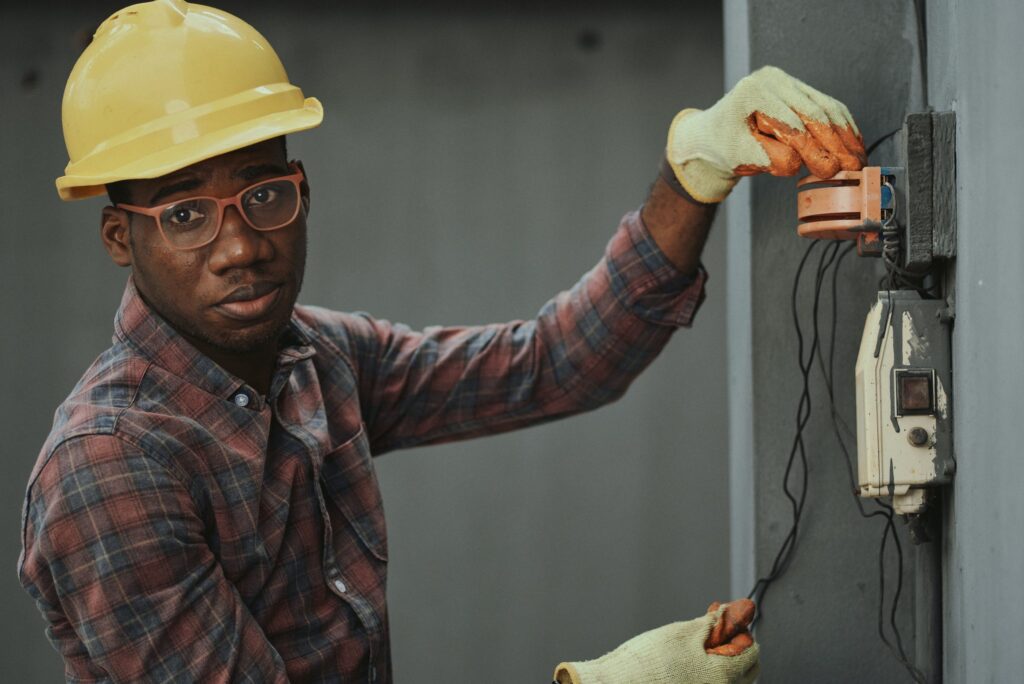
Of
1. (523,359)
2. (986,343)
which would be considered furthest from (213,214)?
(986,343)

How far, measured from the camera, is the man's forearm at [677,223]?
210 cm

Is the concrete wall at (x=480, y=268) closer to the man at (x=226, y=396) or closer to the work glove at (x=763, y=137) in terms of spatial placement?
the man at (x=226, y=396)

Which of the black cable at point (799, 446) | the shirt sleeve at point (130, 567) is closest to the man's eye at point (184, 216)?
the shirt sleeve at point (130, 567)

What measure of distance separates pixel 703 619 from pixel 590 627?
234 centimetres

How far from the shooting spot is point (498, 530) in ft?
13.9

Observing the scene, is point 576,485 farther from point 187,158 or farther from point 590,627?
point 187,158

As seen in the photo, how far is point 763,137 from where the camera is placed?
1952mm

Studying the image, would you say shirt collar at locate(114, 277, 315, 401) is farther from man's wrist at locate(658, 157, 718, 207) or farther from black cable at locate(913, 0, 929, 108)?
black cable at locate(913, 0, 929, 108)

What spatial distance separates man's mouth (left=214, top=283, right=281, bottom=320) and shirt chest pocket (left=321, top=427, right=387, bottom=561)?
1.06ft

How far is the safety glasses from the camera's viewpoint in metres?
1.86

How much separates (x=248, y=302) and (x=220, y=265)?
7 cm

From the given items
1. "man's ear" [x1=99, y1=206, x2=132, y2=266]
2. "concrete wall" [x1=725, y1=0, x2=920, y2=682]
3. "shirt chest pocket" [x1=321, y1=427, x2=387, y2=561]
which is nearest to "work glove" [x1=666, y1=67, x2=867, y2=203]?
"concrete wall" [x1=725, y1=0, x2=920, y2=682]

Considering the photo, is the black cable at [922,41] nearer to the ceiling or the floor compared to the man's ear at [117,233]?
nearer to the ceiling

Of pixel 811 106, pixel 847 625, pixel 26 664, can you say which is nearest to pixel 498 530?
pixel 26 664
